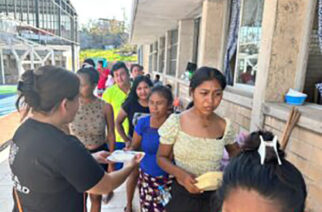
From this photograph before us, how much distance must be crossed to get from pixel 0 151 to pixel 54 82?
428 centimetres

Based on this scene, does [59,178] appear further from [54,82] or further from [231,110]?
[231,110]

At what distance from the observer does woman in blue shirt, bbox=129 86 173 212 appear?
2.02 meters

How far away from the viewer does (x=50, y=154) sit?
1.10 metres

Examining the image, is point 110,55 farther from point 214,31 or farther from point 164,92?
point 164,92

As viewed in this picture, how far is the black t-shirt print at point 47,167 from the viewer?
111 centimetres

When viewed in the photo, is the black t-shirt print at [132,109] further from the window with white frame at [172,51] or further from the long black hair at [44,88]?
the window with white frame at [172,51]

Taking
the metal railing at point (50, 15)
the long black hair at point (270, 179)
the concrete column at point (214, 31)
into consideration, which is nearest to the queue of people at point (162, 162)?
the long black hair at point (270, 179)

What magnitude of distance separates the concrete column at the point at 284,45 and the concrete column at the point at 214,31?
184cm

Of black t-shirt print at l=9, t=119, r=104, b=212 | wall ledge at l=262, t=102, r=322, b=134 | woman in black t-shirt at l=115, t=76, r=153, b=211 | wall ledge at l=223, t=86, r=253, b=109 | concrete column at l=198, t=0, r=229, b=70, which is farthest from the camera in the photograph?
concrete column at l=198, t=0, r=229, b=70

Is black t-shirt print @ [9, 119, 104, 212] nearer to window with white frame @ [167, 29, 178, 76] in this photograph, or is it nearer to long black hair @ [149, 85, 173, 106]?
long black hair @ [149, 85, 173, 106]

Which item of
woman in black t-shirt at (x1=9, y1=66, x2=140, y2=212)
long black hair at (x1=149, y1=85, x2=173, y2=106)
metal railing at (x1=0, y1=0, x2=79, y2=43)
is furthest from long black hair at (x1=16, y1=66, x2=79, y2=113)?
metal railing at (x1=0, y1=0, x2=79, y2=43)

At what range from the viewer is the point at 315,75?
2484 mm

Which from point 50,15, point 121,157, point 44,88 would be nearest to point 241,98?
point 121,157

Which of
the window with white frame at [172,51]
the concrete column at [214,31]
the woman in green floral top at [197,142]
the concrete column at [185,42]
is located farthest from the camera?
the window with white frame at [172,51]
